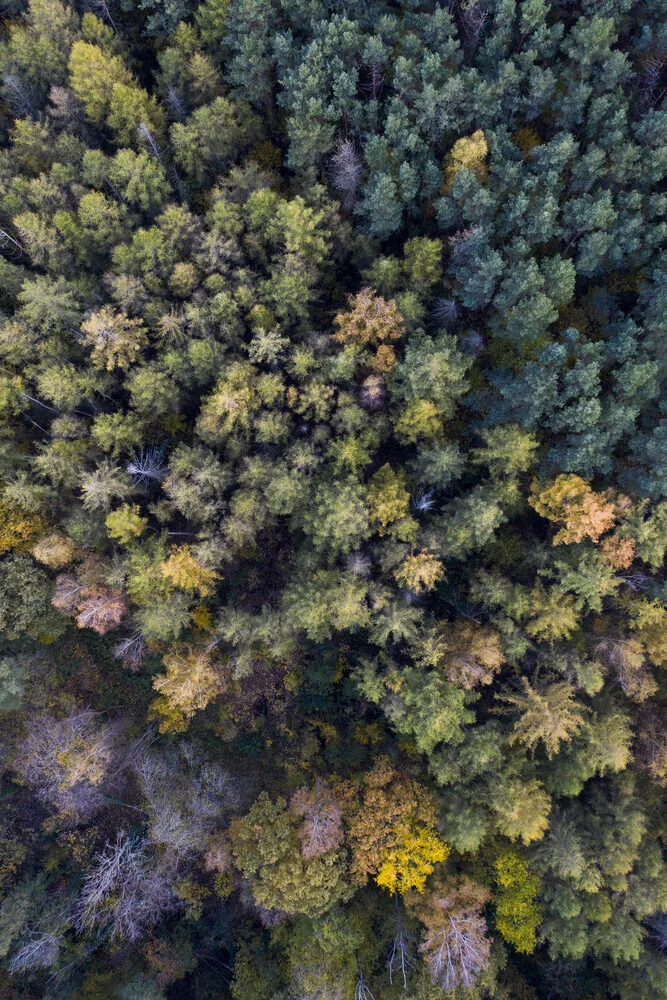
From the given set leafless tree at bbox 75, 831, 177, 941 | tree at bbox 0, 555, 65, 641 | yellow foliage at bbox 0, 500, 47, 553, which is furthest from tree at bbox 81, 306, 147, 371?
leafless tree at bbox 75, 831, 177, 941

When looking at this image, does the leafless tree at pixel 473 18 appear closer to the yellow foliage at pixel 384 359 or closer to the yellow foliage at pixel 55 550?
the yellow foliage at pixel 384 359

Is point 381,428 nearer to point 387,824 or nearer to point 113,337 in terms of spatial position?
point 113,337

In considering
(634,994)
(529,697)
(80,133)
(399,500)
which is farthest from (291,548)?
(634,994)

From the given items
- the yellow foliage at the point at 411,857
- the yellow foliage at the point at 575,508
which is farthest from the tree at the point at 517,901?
the yellow foliage at the point at 575,508

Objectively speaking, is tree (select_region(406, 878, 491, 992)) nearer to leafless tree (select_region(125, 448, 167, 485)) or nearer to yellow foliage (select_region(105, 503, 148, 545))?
yellow foliage (select_region(105, 503, 148, 545))

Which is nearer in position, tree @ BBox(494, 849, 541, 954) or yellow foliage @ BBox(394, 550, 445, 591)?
yellow foliage @ BBox(394, 550, 445, 591)
